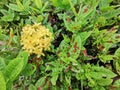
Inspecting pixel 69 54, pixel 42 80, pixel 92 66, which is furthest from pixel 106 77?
pixel 42 80

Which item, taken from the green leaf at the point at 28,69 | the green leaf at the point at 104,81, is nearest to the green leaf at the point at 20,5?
the green leaf at the point at 28,69

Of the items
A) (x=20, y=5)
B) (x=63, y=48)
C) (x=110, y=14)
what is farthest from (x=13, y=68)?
(x=110, y=14)

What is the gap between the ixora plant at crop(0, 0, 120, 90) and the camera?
160cm

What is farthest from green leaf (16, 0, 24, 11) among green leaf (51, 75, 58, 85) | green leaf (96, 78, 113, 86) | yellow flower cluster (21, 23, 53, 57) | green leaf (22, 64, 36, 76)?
green leaf (96, 78, 113, 86)

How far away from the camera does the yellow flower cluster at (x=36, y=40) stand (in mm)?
1568

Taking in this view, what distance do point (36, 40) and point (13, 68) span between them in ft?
0.63

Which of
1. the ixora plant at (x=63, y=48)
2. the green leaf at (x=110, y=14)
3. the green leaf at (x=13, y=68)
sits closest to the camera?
the green leaf at (x=13, y=68)

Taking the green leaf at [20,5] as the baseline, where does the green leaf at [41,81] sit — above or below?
below

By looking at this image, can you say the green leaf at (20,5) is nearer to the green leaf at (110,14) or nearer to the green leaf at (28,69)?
the green leaf at (28,69)

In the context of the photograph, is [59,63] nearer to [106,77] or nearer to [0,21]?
[106,77]

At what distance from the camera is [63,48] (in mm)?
1686

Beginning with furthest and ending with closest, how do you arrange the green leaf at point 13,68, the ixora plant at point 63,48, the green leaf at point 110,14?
the green leaf at point 110,14 < the ixora plant at point 63,48 < the green leaf at point 13,68

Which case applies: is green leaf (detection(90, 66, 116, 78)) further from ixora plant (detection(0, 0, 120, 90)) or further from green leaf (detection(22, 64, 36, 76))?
green leaf (detection(22, 64, 36, 76))

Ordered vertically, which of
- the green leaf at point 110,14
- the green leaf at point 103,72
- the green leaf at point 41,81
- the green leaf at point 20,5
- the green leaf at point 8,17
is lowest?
the green leaf at point 41,81
